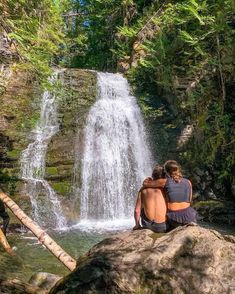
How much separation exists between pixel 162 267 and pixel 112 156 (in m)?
14.9

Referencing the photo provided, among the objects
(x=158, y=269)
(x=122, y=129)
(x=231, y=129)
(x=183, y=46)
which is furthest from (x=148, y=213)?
(x=183, y=46)

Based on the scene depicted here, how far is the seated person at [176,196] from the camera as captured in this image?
17.6 feet

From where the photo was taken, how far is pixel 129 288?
145 inches

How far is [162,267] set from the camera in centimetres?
377

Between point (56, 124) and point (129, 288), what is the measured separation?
16.2 metres

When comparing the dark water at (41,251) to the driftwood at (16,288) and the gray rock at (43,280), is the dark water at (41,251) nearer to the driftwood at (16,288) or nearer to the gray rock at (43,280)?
the gray rock at (43,280)

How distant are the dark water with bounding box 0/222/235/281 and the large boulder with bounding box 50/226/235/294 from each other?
3.10 metres

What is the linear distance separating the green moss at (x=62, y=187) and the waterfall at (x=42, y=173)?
0.76 ft

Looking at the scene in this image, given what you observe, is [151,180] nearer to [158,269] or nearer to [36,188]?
[158,269]

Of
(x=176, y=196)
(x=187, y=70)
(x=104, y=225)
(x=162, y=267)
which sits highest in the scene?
(x=187, y=70)

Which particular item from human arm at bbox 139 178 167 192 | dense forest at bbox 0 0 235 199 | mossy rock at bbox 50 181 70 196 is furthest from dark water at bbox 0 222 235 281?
dense forest at bbox 0 0 235 199

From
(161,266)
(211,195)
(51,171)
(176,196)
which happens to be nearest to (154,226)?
(176,196)

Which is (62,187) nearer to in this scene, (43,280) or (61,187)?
(61,187)

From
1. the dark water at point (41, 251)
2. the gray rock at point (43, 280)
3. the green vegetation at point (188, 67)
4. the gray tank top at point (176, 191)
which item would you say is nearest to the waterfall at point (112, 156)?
the green vegetation at point (188, 67)
